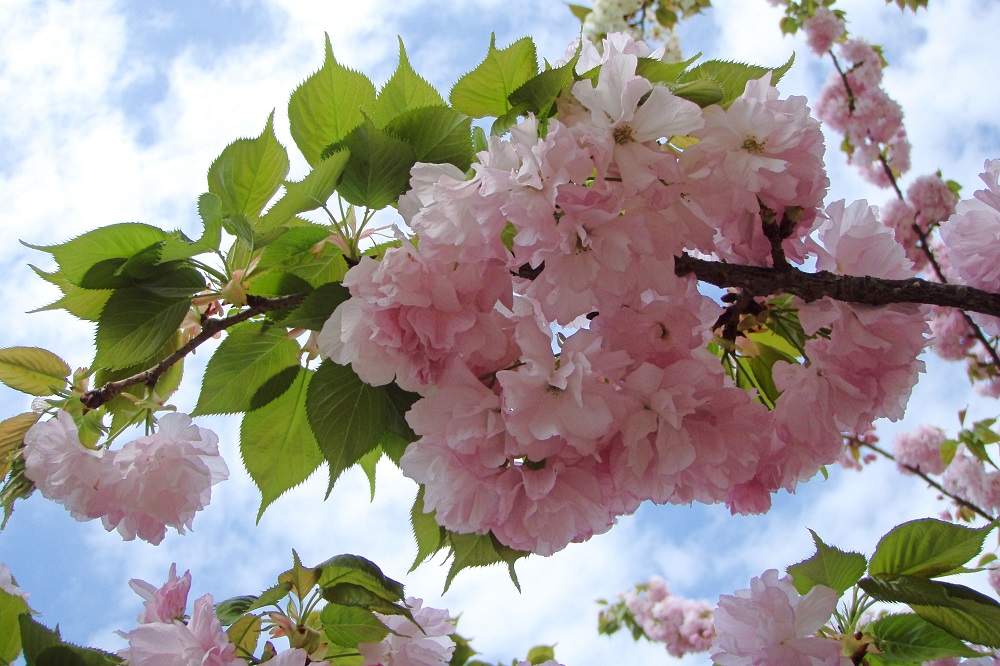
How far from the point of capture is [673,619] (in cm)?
483

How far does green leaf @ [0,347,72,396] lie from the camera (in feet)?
3.18

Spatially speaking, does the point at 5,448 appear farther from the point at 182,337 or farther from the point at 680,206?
the point at 680,206

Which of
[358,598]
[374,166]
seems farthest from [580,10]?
[358,598]

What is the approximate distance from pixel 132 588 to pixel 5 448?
24 centimetres

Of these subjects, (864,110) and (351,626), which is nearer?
(351,626)

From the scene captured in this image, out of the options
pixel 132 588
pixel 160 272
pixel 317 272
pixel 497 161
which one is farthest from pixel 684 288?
pixel 132 588

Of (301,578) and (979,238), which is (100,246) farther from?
(979,238)

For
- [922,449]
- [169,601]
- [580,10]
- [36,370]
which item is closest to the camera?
[169,601]

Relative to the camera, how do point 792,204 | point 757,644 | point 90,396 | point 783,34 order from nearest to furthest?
point 792,204, point 757,644, point 90,396, point 783,34

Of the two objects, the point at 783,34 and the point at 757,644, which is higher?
the point at 783,34

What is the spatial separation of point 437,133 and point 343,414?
11.8 inches

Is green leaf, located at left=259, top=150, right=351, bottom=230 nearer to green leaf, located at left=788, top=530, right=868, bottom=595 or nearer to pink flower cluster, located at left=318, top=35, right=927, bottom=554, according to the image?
pink flower cluster, located at left=318, top=35, right=927, bottom=554

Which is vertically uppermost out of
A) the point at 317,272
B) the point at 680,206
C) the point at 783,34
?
the point at 783,34

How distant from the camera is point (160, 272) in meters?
0.79
